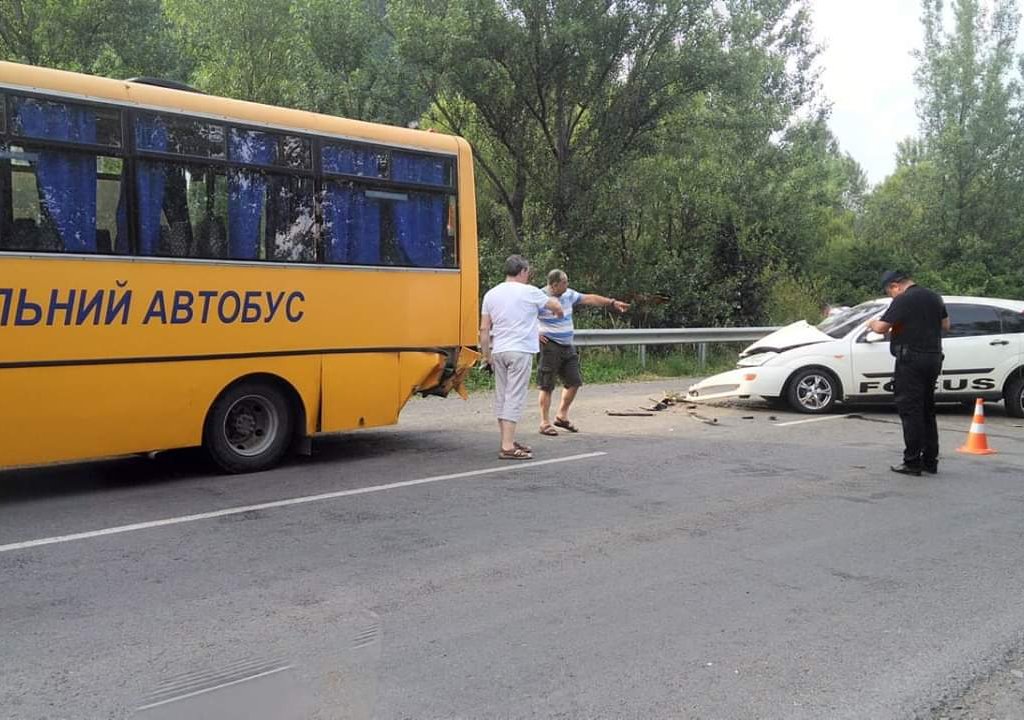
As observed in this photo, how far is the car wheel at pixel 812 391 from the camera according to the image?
11.8 meters

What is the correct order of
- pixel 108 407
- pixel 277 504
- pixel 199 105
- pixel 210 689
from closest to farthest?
pixel 210 689, pixel 277 504, pixel 108 407, pixel 199 105

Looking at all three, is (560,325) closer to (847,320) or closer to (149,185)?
(847,320)

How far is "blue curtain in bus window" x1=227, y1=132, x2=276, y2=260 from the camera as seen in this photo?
7.59 m

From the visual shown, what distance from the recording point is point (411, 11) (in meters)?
18.2

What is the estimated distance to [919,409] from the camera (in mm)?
8016

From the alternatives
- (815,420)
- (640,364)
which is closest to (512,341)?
(815,420)

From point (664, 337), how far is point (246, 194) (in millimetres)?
11040

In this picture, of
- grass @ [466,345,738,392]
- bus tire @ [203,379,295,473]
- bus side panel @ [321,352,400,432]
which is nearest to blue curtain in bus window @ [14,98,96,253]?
bus tire @ [203,379,295,473]

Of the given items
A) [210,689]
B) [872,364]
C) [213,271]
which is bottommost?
[210,689]

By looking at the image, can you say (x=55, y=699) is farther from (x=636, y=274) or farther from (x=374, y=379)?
(x=636, y=274)

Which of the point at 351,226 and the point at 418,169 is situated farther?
the point at 418,169

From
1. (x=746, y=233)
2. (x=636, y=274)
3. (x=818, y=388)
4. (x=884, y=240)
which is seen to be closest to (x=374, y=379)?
(x=818, y=388)

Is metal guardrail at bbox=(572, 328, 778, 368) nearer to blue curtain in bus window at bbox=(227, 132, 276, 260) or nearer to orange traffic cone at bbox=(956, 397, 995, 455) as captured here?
orange traffic cone at bbox=(956, 397, 995, 455)

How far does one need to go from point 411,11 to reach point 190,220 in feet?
40.9
